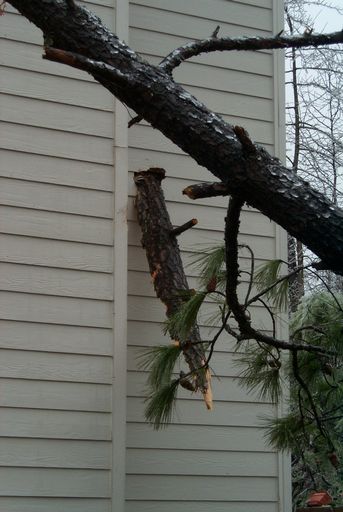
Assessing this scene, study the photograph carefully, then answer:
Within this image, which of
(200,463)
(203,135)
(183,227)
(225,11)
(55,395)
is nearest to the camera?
(203,135)

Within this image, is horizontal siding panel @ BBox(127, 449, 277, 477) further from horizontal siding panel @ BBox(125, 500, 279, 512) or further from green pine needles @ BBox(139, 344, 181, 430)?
green pine needles @ BBox(139, 344, 181, 430)

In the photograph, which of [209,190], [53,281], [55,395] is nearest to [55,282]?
[53,281]

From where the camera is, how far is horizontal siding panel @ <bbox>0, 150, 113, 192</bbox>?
421 centimetres

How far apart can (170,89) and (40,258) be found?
2.27 meters

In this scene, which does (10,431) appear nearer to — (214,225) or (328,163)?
(214,225)

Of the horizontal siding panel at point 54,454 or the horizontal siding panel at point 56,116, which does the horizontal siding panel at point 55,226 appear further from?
the horizontal siding panel at point 54,454

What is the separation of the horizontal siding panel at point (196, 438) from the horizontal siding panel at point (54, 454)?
42cm

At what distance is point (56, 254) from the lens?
4.21 m

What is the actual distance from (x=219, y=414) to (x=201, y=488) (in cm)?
38

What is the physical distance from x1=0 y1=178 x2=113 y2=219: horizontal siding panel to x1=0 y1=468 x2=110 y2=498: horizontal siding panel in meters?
1.16

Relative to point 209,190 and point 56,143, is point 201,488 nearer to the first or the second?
point 56,143

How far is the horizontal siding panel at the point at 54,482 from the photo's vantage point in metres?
3.89

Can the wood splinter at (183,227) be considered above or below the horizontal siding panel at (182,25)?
below

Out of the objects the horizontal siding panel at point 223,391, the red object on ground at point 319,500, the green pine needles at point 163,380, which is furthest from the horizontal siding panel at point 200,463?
the green pine needles at point 163,380
